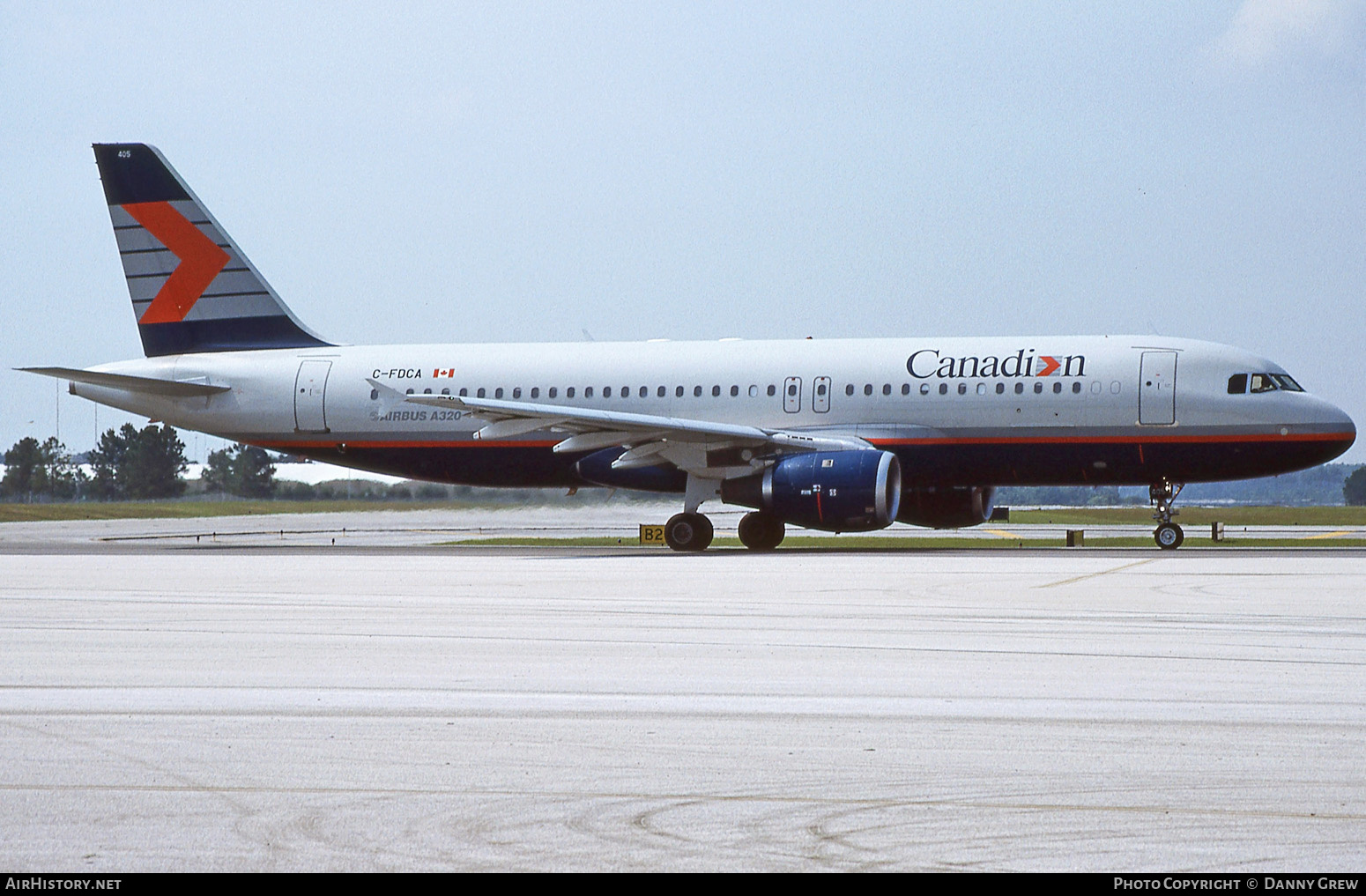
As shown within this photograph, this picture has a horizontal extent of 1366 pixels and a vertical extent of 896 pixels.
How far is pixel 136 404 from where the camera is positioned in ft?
111

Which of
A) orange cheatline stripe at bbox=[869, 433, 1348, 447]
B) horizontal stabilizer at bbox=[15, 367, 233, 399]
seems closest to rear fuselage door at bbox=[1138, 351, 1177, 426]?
orange cheatline stripe at bbox=[869, 433, 1348, 447]

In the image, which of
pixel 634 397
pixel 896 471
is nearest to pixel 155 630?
pixel 896 471

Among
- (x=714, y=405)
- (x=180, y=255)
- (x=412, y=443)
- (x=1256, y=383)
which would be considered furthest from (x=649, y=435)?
(x=180, y=255)

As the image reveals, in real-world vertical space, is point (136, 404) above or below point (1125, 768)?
above

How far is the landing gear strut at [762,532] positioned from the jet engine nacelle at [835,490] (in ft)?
7.73

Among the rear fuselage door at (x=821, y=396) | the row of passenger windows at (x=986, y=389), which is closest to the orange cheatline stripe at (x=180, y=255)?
the rear fuselage door at (x=821, y=396)

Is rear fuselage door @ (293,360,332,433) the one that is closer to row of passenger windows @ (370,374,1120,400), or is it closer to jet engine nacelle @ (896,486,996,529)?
row of passenger windows @ (370,374,1120,400)

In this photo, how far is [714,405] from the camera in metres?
30.1

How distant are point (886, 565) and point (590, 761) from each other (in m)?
15.7

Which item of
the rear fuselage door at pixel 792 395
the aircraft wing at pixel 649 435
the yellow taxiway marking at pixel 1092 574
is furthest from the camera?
the rear fuselage door at pixel 792 395

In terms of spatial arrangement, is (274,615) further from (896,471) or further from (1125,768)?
(896,471)

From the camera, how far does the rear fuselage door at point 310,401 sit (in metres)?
32.9

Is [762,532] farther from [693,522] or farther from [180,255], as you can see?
[180,255]

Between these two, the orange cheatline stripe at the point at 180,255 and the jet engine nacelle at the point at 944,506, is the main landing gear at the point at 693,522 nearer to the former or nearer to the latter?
the jet engine nacelle at the point at 944,506
